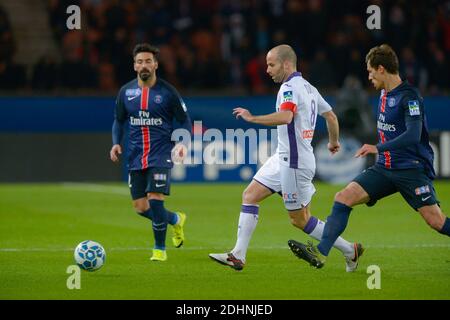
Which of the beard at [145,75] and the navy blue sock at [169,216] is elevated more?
the beard at [145,75]

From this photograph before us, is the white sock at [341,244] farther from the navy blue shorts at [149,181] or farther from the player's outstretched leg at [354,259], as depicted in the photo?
the navy blue shorts at [149,181]

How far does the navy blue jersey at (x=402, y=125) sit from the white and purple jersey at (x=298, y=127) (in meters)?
0.66

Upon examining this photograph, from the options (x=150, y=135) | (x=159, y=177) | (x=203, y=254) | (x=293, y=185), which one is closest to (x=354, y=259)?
(x=293, y=185)

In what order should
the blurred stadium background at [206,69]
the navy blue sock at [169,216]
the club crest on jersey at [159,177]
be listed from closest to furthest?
the club crest on jersey at [159,177], the navy blue sock at [169,216], the blurred stadium background at [206,69]

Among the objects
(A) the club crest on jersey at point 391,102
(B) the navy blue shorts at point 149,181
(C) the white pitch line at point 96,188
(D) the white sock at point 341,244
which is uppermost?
(A) the club crest on jersey at point 391,102

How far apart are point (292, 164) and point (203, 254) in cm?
204

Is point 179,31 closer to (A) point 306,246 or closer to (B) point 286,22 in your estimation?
(B) point 286,22

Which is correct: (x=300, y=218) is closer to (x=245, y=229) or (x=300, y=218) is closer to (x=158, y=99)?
(x=245, y=229)

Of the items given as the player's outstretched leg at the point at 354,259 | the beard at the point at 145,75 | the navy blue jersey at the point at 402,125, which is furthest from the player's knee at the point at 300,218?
the beard at the point at 145,75

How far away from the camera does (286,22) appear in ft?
75.0

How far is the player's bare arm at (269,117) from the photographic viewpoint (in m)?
9.16

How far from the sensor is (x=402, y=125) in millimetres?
9391

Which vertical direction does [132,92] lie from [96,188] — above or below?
above
